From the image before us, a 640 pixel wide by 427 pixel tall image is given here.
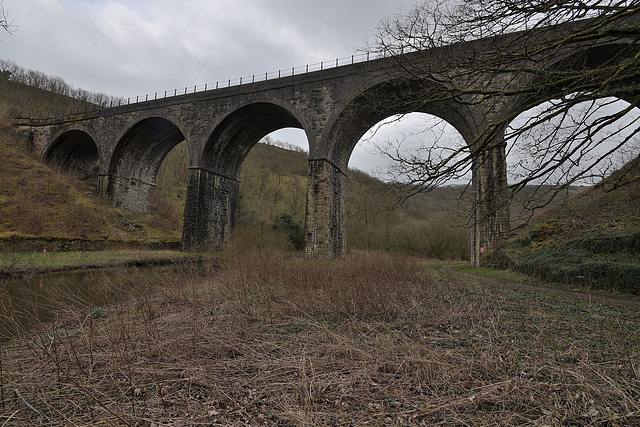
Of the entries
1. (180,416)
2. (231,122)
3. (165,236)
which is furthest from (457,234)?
(180,416)

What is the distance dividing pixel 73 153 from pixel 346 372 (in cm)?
3161

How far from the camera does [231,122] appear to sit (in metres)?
18.6

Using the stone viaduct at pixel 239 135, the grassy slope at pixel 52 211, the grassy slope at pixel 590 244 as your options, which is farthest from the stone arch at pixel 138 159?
the grassy slope at pixel 590 244

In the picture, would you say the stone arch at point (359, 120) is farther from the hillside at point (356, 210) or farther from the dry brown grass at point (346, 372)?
the dry brown grass at point (346, 372)

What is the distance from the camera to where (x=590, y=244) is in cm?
761

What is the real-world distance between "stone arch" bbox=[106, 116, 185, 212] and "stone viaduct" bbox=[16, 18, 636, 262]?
68mm

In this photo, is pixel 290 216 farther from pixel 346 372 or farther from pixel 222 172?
pixel 346 372

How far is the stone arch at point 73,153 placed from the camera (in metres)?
24.3

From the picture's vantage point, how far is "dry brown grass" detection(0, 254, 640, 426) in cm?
197

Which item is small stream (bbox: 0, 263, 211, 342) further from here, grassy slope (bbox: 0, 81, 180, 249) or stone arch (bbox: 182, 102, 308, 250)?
stone arch (bbox: 182, 102, 308, 250)

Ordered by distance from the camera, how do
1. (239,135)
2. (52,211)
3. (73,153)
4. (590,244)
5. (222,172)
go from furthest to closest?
(73,153) < (222,172) < (239,135) < (52,211) < (590,244)

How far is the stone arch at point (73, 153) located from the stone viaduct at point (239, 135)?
0.31 ft

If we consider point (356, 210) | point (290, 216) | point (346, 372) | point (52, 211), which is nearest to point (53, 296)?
point (346, 372)

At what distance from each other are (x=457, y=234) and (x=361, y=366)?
65.3ft
